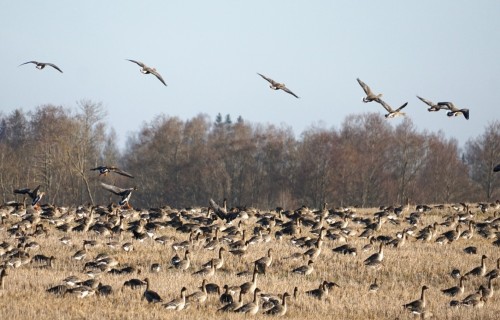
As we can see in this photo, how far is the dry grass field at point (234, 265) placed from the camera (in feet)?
57.5

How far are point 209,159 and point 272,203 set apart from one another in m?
8.66

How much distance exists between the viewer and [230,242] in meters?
27.0

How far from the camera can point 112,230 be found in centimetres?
2933

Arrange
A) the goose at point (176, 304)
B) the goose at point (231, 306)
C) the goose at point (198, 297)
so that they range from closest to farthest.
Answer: the goose at point (176, 304) → the goose at point (231, 306) → the goose at point (198, 297)

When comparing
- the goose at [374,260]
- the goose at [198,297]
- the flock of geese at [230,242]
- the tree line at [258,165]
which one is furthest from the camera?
the tree line at [258,165]

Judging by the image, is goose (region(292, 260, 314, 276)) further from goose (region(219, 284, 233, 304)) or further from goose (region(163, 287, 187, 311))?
goose (region(163, 287, 187, 311))

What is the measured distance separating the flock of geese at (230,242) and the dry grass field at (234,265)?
8 cm

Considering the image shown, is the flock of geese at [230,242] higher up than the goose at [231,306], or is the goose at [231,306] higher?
the flock of geese at [230,242]

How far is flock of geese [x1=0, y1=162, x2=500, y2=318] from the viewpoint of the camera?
18469 mm

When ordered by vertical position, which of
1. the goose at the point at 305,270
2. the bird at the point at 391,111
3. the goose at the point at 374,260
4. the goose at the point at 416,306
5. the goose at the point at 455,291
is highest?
the bird at the point at 391,111

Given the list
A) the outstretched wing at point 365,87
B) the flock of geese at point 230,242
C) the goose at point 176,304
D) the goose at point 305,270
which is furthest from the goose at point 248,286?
the outstretched wing at point 365,87

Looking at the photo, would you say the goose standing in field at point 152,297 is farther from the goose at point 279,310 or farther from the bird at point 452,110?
the bird at point 452,110

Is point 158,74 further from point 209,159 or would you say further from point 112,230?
point 209,159

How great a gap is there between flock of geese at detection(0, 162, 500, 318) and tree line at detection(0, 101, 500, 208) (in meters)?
34.6
